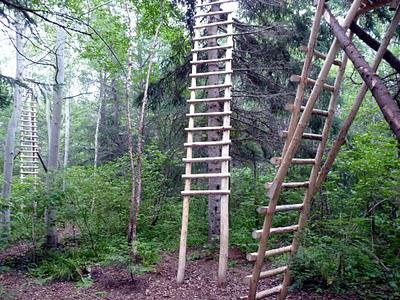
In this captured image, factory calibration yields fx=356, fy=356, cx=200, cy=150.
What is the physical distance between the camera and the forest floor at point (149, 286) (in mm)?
4562

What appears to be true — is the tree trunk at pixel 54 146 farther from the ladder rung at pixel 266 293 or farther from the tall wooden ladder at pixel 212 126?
the ladder rung at pixel 266 293

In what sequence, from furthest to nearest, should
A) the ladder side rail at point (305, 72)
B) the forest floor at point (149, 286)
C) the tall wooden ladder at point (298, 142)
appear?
the forest floor at point (149, 286) → the ladder side rail at point (305, 72) → the tall wooden ladder at point (298, 142)

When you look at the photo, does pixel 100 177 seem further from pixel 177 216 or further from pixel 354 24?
pixel 354 24

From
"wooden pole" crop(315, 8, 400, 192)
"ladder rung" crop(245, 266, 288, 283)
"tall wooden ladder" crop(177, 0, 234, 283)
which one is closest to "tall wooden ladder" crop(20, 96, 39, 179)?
"tall wooden ladder" crop(177, 0, 234, 283)

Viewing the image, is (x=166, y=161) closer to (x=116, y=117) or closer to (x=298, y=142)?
(x=298, y=142)

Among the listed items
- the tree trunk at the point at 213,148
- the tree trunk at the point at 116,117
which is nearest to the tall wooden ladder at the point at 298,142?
the tree trunk at the point at 213,148

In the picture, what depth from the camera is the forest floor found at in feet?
15.0

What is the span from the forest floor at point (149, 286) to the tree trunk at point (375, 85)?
8.60ft

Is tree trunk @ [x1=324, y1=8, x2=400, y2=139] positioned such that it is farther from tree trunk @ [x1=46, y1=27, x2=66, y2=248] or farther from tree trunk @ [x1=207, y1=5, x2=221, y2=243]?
tree trunk @ [x1=46, y1=27, x2=66, y2=248]

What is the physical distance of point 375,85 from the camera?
239cm

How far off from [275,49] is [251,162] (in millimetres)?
2342

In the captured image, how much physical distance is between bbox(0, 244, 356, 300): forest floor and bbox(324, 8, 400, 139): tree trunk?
262 centimetres

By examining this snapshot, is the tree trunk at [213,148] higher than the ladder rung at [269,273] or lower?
higher

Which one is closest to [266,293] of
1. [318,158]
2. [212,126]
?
[318,158]
